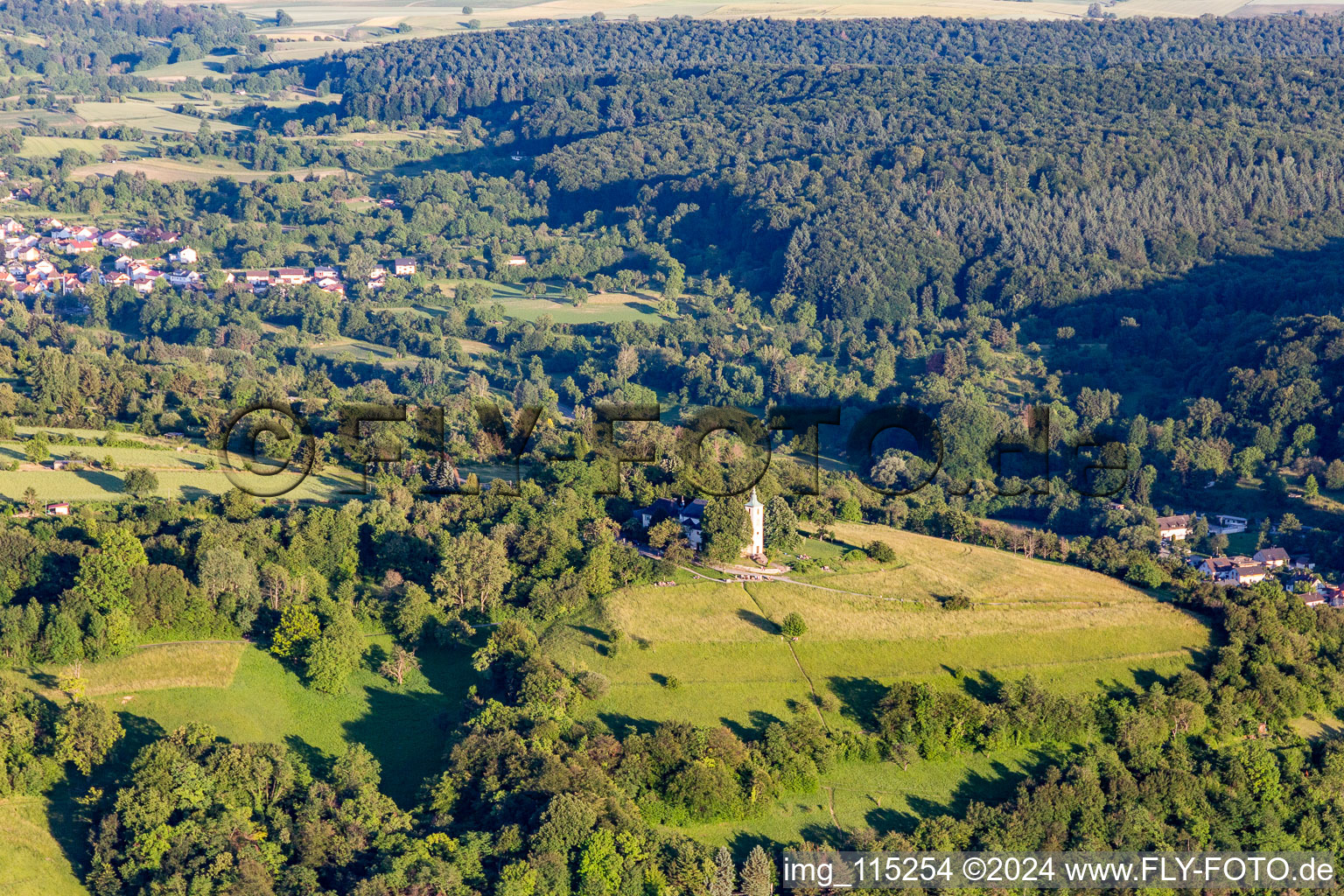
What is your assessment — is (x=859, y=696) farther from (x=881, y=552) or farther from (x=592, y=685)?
(x=592, y=685)

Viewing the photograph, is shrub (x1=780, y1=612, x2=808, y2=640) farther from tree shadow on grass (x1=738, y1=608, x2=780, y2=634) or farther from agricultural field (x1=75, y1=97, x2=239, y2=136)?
agricultural field (x1=75, y1=97, x2=239, y2=136)

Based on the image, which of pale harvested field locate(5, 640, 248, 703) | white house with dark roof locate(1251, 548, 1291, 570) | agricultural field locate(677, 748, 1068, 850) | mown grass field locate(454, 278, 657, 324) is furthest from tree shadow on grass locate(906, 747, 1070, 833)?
mown grass field locate(454, 278, 657, 324)

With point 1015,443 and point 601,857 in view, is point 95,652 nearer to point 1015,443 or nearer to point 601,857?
point 601,857

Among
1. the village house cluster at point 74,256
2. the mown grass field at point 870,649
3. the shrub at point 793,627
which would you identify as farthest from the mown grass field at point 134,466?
the village house cluster at point 74,256

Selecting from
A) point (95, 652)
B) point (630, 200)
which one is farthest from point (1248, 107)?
point (95, 652)

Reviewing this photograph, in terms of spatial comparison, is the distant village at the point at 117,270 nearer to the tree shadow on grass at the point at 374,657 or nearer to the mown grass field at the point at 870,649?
the tree shadow on grass at the point at 374,657

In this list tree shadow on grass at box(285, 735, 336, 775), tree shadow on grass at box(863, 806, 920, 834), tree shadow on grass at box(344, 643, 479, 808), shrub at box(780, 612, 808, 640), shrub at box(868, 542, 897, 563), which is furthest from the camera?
shrub at box(868, 542, 897, 563)

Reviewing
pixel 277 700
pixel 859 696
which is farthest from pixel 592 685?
pixel 277 700
